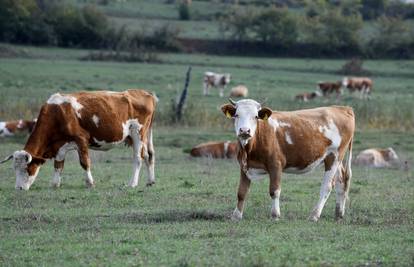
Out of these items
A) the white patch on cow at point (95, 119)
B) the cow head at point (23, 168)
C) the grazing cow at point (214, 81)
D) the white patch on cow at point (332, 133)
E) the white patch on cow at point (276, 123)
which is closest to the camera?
the white patch on cow at point (276, 123)

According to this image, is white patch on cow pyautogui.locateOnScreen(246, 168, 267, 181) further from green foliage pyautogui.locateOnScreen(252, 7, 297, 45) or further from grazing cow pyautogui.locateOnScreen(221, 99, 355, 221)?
green foliage pyautogui.locateOnScreen(252, 7, 297, 45)

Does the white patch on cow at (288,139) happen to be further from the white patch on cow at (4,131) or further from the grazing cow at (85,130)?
the white patch on cow at (4,131)

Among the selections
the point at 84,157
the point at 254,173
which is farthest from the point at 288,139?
the point at 84,157

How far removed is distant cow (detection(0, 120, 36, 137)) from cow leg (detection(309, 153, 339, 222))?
50.0 ft

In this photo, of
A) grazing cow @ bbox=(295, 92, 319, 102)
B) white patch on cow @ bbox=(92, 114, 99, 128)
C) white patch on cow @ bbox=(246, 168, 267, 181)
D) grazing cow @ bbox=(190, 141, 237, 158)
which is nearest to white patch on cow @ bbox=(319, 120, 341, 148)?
white patch on cow @ bbox=(246, 168, 267, 181)

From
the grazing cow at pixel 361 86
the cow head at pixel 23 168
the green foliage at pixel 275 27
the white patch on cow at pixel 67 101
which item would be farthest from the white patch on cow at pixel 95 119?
the green foliage at pixel 275 27

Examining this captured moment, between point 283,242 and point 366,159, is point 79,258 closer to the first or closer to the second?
point 283,242

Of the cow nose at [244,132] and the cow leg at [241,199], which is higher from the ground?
the cow nose at [244,132]

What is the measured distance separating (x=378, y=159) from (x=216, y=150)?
426 cm

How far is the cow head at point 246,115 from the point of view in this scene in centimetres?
1289

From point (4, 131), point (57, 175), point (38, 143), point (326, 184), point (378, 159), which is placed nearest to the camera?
point (326, 184)

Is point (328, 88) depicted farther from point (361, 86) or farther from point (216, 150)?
point (216, 150)

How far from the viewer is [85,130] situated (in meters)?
17.5

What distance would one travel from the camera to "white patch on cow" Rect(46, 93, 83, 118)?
56.5ft
